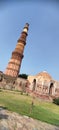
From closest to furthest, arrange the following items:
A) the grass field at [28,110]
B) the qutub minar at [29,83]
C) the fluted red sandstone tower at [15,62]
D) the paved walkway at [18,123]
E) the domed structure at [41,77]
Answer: the paved walkway at [18,123]
the grass field at [28,110]
the qutub minar at [29,83]
the domed structure at [41,77]
the fluted red sandstone tower at [15,62]

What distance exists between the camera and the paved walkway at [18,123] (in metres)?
14.6

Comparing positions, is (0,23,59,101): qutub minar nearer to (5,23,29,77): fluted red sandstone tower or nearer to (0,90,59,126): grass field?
(5,23,29,77): fluted red sandstone tower

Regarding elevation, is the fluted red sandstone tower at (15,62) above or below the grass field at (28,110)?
above

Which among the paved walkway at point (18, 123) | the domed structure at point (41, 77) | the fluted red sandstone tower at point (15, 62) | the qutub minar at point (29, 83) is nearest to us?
the paved walkway at point (18, 123)

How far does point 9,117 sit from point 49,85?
101ft

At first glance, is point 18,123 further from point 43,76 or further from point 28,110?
point 43,76

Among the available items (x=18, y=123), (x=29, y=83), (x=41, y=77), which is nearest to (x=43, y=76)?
(x=41, y=77)

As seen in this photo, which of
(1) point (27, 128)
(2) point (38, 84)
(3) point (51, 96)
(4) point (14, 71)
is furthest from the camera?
(4) point (14, 71)

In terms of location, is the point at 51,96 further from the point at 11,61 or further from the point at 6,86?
the point at 11,61

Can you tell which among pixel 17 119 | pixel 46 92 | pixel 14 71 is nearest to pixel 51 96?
pixel 46 92

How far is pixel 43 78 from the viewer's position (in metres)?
46.4

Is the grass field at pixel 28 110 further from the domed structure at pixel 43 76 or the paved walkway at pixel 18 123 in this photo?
the domed structure at pixel 43 76

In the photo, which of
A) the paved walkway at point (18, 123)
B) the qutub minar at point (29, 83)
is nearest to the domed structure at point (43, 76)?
the qutub minar at point (29, 83)

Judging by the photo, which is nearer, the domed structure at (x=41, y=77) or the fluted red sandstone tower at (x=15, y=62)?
the domed structure at (x=41, y=77)
